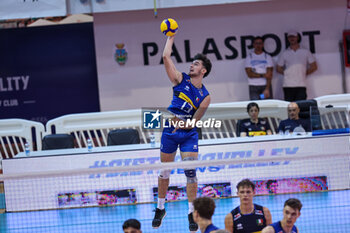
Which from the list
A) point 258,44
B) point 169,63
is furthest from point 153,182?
point 258,44

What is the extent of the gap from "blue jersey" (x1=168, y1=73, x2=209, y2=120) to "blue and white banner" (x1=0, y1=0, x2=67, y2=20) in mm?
6454

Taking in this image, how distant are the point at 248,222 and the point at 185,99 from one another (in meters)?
1.93

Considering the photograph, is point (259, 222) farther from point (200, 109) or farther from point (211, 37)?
point (211, 37)

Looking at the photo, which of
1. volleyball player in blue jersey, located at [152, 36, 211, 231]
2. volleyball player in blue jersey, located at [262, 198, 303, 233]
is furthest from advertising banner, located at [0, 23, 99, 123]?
volleyball player in blue jersey, located at [262, 198, 303, 233]

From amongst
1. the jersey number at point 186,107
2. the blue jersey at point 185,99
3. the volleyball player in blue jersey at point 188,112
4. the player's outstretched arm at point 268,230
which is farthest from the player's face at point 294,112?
the player's outstretched arm at point 268,230

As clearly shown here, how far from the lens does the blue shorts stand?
Answer: 870 centimetres

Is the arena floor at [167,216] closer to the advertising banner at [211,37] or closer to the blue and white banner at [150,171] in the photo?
the blue and white banner at [150,171]

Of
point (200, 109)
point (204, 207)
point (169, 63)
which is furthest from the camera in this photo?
point (200, 109)

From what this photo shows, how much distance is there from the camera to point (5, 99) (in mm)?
16812

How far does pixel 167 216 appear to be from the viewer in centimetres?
1052

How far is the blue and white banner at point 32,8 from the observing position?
14.2m

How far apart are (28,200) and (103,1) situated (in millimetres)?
5282

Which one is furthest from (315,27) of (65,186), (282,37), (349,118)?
(65,186)

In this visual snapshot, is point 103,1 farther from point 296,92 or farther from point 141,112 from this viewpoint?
point 296,92
